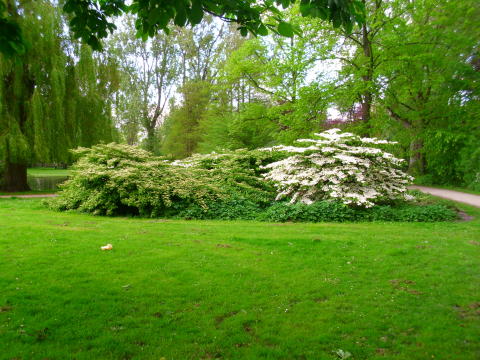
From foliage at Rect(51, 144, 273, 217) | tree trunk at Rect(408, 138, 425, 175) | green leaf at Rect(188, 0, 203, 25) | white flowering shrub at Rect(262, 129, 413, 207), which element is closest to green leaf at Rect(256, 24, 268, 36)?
green leaf at Rect(188, 0, 203, 25)

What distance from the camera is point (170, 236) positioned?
6.80m

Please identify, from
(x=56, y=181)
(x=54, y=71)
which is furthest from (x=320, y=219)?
(x=56, y=181)

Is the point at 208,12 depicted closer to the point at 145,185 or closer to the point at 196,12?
the point at 196,12

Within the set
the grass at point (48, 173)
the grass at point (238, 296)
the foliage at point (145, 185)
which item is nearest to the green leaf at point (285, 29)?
the grass at point (238, 296)

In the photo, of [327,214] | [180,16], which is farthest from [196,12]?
[327,214]

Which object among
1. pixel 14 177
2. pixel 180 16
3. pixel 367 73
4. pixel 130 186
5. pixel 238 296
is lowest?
pixel 238 296

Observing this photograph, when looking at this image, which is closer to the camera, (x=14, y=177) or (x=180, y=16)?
(x=180, y=16)

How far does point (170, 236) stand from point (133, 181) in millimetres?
3953

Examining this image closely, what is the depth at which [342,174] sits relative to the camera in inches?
383

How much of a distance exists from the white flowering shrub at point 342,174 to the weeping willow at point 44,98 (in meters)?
11.6

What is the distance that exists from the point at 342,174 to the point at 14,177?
53.4 ft

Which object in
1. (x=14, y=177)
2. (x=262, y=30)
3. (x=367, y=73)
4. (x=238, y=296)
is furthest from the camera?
(x=14, y=177)

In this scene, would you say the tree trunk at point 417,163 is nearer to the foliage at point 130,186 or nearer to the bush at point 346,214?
the bush at point 346,214

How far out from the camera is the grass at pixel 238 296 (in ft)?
9.61
